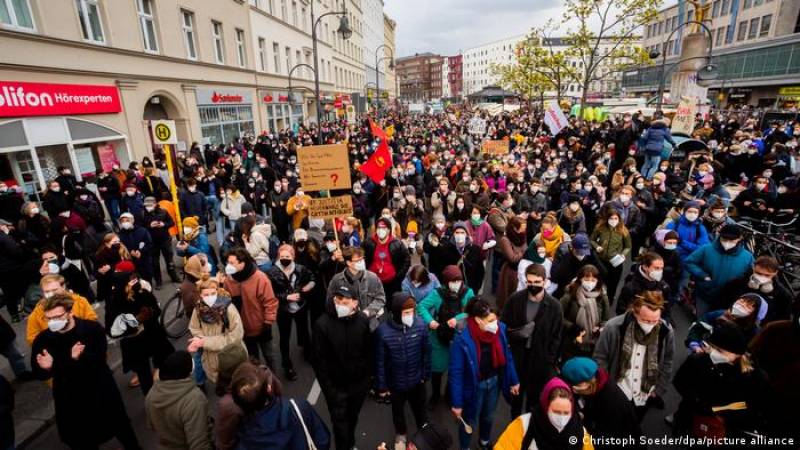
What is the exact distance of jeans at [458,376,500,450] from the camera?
362cm

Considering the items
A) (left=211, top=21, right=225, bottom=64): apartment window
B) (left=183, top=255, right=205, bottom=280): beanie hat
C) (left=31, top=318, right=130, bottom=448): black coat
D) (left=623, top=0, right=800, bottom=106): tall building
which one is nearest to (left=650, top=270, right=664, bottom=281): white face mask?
(left=183, top=255, right=205, bottom=280): beanie hat

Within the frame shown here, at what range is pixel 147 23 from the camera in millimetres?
16094

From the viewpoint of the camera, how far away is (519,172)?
34.3 ft

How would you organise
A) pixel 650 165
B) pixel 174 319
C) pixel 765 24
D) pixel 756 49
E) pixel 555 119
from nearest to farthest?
1. pixel 174 319
2. pixel 650 165
3. pixel 555 119
4. pixel 756 49
5. pixel 765 24

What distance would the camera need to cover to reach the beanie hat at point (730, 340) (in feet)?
9.70

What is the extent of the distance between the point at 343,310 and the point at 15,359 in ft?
15.8

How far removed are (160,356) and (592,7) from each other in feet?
78.6

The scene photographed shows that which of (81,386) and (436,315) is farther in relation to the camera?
(436,315)

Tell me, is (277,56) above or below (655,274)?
above

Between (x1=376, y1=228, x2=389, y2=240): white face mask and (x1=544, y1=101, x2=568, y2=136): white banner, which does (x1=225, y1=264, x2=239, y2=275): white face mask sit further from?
(x1=544, y1=101, x2=568, y2=136): white banner

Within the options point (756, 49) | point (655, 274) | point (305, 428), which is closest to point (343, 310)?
point (305, 428)

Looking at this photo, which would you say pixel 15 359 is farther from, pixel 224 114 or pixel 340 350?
pixel 224 114

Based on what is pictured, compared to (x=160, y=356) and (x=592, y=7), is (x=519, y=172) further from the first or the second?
(x=592, y=7)

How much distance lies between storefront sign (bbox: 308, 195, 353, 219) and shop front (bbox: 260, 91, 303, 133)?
2240cm
